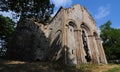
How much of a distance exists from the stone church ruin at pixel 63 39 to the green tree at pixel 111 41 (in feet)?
89.2

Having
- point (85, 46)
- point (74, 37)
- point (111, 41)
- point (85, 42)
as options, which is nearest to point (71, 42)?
point (74, 37)

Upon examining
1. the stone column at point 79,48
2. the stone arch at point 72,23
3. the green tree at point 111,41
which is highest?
the green tree at point 111,41

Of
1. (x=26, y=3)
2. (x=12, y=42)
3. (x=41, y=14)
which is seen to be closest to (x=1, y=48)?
(x=12, y=42)

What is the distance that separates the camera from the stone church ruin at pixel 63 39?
29.6m

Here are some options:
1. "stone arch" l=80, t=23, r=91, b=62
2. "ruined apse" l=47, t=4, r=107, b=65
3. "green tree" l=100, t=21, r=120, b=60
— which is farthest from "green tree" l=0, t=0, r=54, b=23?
"green tree" l=100, t=21, r=120, b=60

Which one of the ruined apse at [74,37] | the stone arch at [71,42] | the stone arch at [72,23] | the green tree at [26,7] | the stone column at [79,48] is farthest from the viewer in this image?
the stone arch at [72,23]

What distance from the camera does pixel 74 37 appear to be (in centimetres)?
3095

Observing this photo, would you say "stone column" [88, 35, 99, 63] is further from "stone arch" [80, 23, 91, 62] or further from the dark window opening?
the dark window opening

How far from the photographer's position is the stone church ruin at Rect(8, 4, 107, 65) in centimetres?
2962

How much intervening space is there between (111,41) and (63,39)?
36490 millimetres

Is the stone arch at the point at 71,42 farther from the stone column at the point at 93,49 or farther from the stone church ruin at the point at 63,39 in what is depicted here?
the stone column at the point at 93,49

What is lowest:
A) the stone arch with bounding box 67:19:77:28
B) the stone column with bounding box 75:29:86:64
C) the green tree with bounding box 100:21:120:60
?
the stone column with bounding box 75:29:86:64

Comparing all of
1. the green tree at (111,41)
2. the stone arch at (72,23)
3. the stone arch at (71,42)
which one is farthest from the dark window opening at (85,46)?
the green tree at (111,41)

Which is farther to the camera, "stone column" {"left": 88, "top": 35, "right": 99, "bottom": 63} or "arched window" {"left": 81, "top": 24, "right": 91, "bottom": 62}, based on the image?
"arched window" {"left": 81, "top": 24, "right": 91, "bottom": 62}
